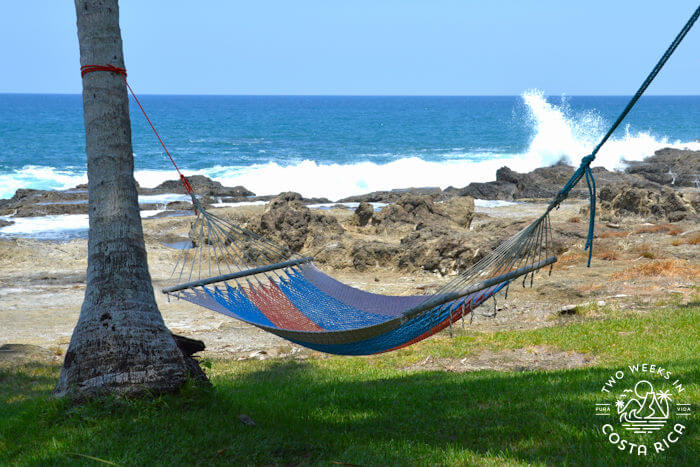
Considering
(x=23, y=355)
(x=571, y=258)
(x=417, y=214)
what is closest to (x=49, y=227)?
Answer: (x=417, y=214)

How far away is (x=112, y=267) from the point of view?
306 centimetres

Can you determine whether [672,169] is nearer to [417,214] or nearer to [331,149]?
[417,214]

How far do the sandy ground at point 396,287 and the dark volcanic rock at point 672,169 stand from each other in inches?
452

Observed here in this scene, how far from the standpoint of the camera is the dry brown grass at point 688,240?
844 cm

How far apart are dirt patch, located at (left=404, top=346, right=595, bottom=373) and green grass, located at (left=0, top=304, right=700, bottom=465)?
0.65 feet

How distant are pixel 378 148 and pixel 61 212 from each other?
25.4 meters

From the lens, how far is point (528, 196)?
19125 mm

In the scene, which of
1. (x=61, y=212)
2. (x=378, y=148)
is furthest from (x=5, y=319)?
(x=378, y=148)

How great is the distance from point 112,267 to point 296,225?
8115mm

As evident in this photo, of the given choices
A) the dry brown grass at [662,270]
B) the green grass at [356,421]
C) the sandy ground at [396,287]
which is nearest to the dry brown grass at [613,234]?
the sandy ground at [396,287]

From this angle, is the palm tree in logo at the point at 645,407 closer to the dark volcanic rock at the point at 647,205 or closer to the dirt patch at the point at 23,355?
the dirt patch at the point at 23,355

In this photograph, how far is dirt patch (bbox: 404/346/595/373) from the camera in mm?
4363

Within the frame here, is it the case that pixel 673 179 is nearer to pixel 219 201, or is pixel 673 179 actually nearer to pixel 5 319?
pixel 219 201

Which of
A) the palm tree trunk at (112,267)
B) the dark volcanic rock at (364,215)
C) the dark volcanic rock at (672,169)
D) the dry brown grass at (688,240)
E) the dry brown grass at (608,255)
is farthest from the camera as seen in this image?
the dark volcanic rock at (672,169)
